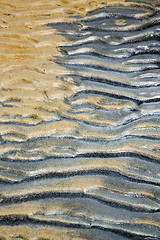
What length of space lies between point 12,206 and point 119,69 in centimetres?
70

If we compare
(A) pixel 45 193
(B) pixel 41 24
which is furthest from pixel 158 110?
(B) pixel 41 24

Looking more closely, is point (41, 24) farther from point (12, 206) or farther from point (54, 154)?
point (12, 206)

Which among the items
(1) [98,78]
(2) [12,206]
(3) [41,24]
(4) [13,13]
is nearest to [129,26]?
(1) [98,78]

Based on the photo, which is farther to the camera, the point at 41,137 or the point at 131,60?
the point at 131,60

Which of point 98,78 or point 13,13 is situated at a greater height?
point 13,13

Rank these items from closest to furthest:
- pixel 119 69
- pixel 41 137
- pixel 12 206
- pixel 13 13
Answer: pixel 12 206
pixel 41 137
pixel 119 69
pixel 13 13

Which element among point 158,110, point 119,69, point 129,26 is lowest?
point 158,110

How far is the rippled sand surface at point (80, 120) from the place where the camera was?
989 millimetres

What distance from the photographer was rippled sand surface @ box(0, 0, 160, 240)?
38.9 inches

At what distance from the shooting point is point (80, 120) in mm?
1156

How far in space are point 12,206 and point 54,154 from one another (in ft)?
0.78

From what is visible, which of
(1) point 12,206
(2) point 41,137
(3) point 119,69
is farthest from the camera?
(3) point 119,69

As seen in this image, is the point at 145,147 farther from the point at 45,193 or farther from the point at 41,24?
the point at 41,24

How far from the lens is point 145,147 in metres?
1.09
